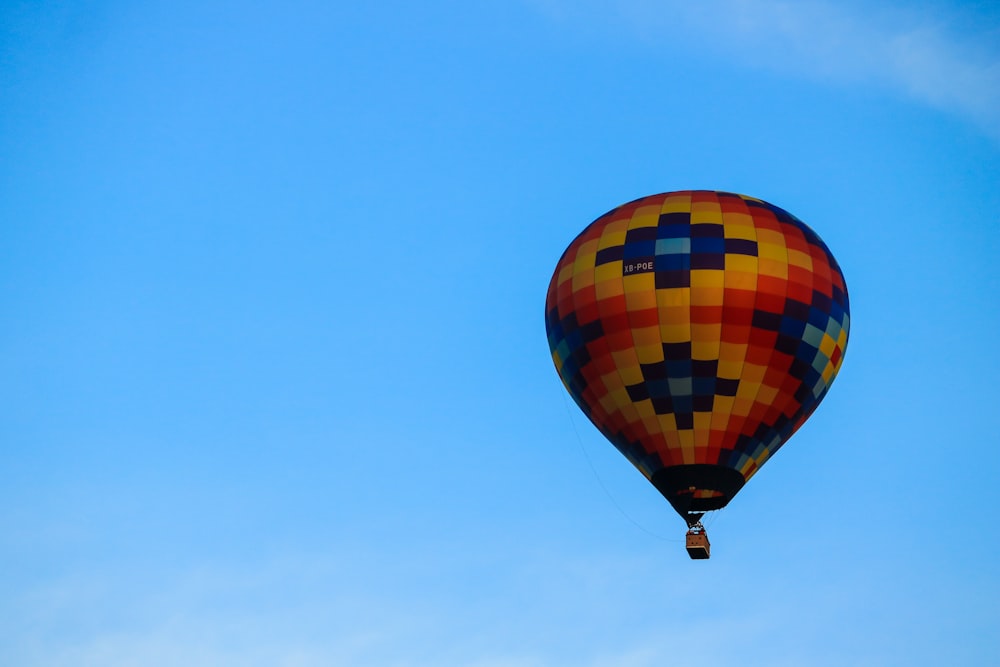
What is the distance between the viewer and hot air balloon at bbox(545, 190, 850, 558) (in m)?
35.7

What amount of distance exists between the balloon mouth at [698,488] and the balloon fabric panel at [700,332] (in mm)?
45

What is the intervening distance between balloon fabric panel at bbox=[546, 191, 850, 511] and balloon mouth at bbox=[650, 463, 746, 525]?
0.05 metres

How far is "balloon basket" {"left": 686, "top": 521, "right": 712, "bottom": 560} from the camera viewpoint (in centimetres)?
3503

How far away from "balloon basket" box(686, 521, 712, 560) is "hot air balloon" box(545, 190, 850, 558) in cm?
2

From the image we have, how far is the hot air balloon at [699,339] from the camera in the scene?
117ft

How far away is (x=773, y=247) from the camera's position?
36406 millimetres

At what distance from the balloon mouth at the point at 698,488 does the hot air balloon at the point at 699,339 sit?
0.02 meters

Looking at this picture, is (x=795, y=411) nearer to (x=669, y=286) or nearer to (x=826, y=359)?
(x=826, y=359)

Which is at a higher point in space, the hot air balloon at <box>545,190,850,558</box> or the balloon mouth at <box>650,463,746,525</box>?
the hot air balloon at <box>545,190,850,558</box>

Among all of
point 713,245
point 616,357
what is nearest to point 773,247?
point 713,245

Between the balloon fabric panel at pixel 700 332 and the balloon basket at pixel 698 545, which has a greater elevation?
the balloon fabric panel at pixel 700 332

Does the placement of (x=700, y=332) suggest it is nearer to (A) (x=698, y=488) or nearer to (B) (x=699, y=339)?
(B) (x=699, y=339)

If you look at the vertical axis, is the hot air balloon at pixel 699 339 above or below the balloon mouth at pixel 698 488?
above

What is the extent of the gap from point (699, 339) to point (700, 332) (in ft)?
0.47
